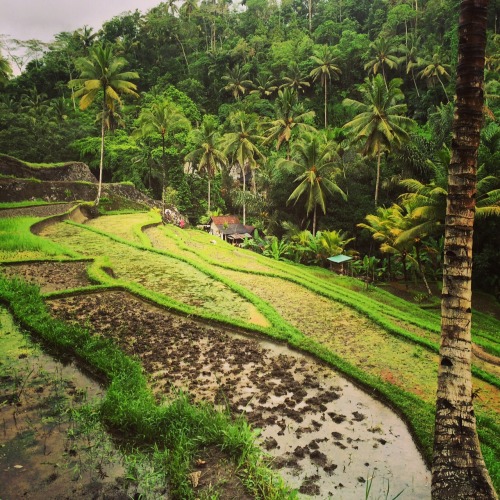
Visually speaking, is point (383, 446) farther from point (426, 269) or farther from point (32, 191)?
point (32, 191)

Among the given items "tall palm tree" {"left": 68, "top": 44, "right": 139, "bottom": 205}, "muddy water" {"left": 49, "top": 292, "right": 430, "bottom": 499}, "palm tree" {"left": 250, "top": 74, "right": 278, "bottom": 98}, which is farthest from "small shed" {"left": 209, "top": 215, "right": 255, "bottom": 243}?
"muddy water" {"left": 49, "top": 292, "right": 430, "bottom": 499}

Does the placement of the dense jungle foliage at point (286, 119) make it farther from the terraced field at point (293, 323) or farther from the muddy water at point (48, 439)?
the muddy water at point (48, 439)

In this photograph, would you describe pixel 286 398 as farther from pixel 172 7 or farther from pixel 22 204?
pixel 172 7

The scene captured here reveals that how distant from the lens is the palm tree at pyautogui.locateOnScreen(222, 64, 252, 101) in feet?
158

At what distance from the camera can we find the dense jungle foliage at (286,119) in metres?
25.4

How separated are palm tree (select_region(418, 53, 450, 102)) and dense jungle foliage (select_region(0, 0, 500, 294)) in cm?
23

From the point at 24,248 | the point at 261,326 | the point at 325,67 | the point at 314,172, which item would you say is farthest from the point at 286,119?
the point at 261,326

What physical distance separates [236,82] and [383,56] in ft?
54.0

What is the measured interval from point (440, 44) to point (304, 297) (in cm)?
4641

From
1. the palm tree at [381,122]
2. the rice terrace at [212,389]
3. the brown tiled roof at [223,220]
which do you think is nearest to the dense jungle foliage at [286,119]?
the palm tree at [381,122]

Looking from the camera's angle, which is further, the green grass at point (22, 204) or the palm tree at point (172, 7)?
the palm tree at point (172, 7)

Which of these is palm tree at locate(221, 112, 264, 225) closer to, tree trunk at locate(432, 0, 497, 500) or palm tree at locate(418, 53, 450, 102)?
palm tree at locate(418, 53, 450, 102)

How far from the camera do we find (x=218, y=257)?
62.2ft

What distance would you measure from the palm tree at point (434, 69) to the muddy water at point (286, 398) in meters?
41.0
